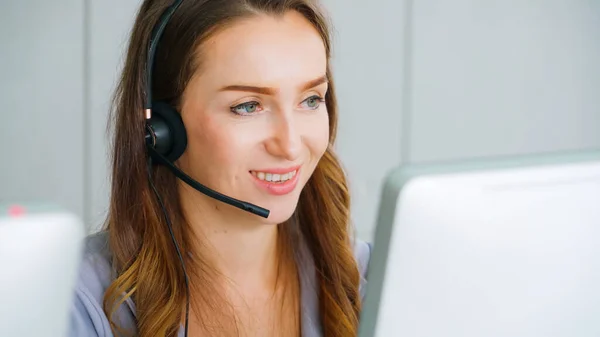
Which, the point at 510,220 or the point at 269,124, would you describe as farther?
the point at 269,124

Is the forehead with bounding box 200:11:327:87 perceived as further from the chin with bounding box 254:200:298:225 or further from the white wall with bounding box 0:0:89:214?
the white wall with bounding box 0:0:89:214

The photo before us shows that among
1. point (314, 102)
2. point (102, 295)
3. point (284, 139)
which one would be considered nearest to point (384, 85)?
point (314, 102)

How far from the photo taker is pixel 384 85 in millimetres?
3074

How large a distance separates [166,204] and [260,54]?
33 centimetres

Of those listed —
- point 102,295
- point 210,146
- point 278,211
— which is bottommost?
point 102,295

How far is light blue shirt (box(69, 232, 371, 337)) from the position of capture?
1.37 metres

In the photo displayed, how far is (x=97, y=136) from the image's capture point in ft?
8.95

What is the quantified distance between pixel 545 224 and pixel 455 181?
0.09 metres

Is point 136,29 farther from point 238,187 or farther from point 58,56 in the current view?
point 58,56

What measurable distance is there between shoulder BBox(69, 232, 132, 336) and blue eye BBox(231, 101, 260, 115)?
0.33 meters

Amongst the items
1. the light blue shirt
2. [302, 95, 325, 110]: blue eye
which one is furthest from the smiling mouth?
the light blue shirt

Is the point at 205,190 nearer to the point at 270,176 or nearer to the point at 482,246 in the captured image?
the point at 270,176

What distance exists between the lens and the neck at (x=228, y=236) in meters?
1.51

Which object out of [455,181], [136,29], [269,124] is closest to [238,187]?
[269,124]
